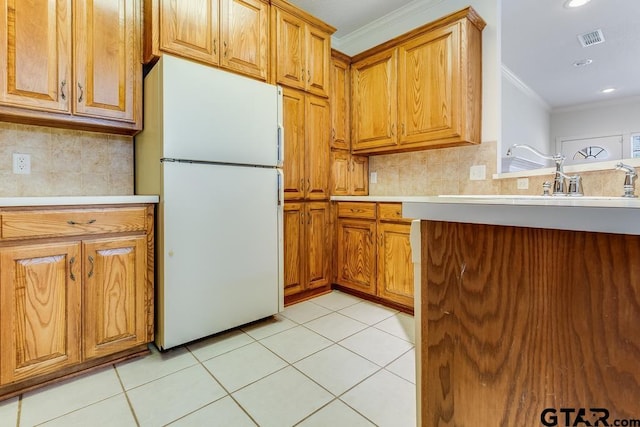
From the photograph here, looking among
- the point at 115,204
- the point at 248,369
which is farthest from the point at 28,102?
the point at 248,369

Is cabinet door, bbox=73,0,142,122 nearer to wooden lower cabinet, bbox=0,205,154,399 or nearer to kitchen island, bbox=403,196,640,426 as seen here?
wooden lower cabinet, bbox=0,205,154,399

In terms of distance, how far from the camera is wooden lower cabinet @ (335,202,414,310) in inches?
90.7

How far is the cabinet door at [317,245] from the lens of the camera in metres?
2.55

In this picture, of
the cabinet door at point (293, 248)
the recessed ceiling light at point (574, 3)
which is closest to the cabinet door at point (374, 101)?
the cabinet door at point (293, 248)

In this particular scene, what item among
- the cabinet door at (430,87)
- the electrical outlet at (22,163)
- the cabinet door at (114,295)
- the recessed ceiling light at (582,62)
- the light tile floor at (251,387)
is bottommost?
the light tile floor at (251,387)

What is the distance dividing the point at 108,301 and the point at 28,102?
111 centimetres

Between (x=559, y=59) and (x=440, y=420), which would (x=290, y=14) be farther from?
(x=559, y=59)

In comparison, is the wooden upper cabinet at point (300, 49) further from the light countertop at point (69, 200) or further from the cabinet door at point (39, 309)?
the cabinet door at point (39, 309)

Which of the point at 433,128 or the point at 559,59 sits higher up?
the point at 559,59

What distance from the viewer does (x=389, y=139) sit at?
2.66 meters

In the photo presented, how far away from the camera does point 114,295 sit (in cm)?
155

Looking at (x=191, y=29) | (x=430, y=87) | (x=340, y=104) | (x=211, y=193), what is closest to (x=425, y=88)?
(x=430, y=87)

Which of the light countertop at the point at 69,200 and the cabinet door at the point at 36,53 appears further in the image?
the cabinet door at the point at 36,53

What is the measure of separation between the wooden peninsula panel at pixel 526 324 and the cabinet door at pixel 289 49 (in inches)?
83.5
